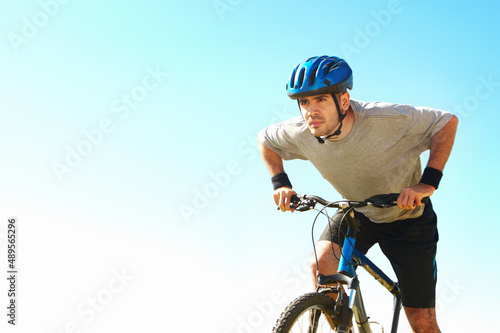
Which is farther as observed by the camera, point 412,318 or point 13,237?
point 13,237

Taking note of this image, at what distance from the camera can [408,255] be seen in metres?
4.29

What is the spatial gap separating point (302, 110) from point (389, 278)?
174cm

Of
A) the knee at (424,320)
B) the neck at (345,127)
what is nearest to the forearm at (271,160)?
the neck at (345,127)

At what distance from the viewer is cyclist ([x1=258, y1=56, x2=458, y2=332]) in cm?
383

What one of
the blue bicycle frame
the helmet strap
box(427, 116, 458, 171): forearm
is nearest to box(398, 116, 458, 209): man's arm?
box(427, 116, 458, 171): forearm

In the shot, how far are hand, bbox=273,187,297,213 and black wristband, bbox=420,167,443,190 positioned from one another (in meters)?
0.99

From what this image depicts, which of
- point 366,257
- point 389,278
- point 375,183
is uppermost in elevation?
point 375,183

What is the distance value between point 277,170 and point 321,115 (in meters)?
0.73

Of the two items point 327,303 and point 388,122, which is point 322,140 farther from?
point 327,303

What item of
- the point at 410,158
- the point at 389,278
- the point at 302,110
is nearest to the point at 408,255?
the point at 389,278

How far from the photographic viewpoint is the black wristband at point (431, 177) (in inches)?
142

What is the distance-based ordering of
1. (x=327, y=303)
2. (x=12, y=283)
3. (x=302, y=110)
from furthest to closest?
1. (x=12, y=283)
2. (x=302, y=110)
3. (x=327, y=303)

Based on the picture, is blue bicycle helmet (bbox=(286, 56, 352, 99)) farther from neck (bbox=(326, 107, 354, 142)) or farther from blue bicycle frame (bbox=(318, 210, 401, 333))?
blue bicycle frame (bbox=(318, 210, 401, 333))

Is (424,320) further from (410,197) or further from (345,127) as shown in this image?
(345,127)
